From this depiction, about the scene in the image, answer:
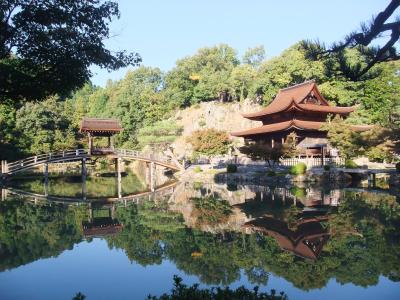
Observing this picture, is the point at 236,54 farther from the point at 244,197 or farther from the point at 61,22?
the point at 61,22

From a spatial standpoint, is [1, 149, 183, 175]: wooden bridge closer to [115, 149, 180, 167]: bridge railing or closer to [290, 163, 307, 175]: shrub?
[115, 149, 180, 167]: bridge railing

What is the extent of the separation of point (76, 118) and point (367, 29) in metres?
54.5

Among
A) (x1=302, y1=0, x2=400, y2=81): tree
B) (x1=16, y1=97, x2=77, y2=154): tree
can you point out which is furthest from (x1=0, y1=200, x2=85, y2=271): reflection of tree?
(x1=16, y1=97, x2=77, y2=154): tree

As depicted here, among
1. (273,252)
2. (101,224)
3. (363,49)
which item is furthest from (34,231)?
(363,49)

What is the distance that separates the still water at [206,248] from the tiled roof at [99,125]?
46.4ft

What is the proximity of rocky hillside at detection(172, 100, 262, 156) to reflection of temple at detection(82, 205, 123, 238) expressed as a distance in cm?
3994

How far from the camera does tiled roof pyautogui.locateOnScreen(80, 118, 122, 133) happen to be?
33719 mm

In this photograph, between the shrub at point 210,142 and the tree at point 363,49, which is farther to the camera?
the shrub at point 210,142

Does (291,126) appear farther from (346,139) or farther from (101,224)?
(101,224)

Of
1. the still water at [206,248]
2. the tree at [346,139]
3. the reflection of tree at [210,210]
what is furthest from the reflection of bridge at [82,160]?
the tree at [346,139]

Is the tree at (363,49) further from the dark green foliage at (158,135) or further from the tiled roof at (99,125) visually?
the dark green foliage at (158,135)

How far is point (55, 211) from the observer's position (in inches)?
746

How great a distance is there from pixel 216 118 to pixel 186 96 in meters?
10.3

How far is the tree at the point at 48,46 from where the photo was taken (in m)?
8.16
